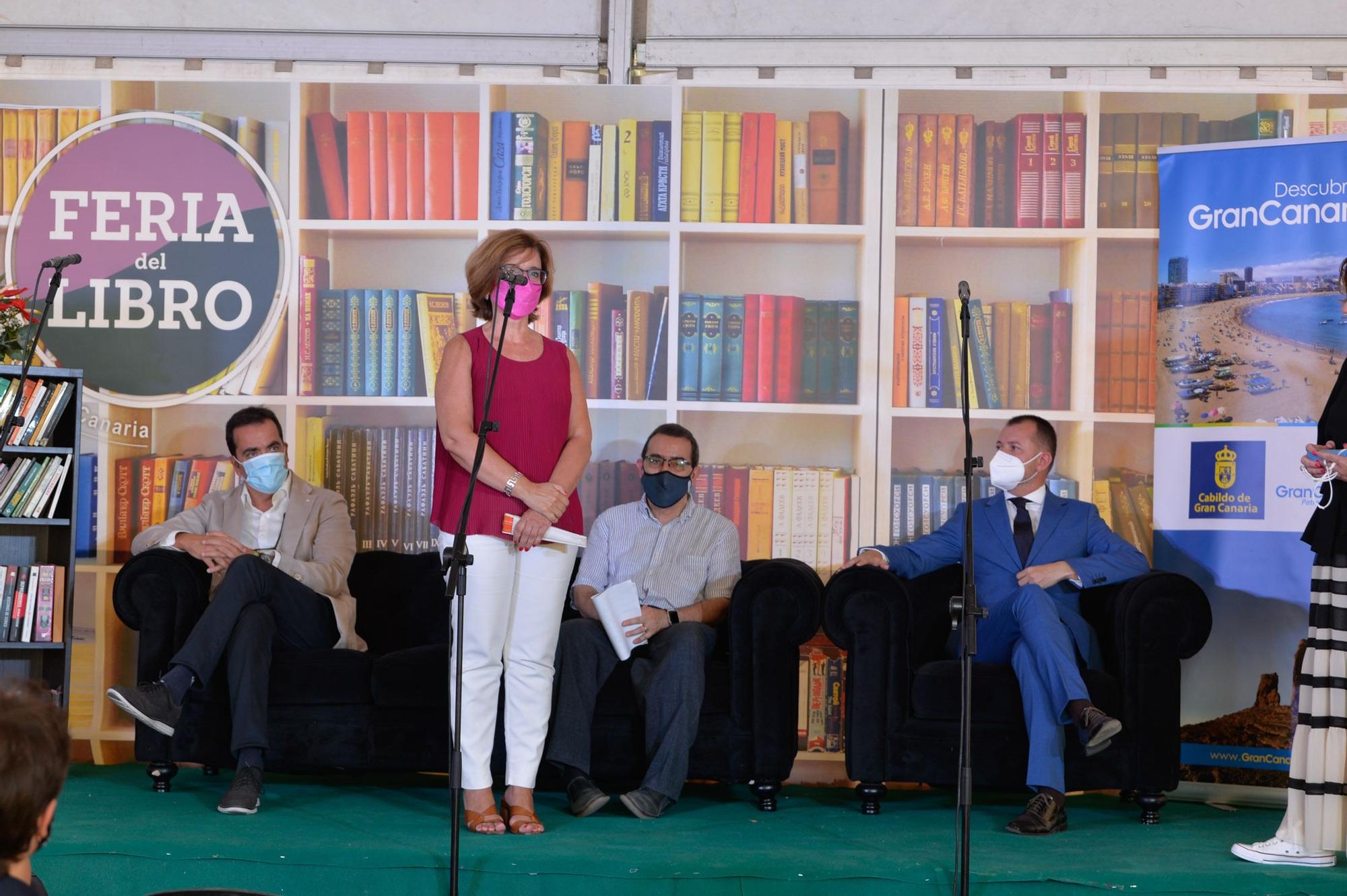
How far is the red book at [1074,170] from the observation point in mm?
4527

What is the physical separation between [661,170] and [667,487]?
1.19 meters

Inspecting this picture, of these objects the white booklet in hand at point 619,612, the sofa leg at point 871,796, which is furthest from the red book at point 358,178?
the sofa leg at point 871,796

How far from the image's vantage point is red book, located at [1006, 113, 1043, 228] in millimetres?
4539

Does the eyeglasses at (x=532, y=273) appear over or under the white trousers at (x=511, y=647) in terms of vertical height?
over

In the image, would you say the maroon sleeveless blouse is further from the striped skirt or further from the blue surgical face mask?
the striped skirt

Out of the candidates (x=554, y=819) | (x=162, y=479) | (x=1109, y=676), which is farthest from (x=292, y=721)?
(x=1109, y=676)

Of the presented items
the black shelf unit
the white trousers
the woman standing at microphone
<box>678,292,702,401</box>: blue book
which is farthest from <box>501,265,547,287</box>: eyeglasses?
the black shelf unit

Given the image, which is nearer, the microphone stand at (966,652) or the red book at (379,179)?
the microphone stand at (966,652)

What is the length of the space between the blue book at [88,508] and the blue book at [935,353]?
9.46 feet

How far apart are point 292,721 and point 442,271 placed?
178cm

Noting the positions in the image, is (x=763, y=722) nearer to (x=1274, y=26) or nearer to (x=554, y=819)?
(x=554, y=819)

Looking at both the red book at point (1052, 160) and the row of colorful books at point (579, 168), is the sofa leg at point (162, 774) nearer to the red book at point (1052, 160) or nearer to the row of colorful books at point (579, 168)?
the row of colorful books at point (579, 168)

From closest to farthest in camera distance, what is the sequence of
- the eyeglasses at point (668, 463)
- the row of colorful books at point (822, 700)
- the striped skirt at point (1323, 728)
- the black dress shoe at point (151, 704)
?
the striped skirt at point (1323, 728)
the black dress shoe at point (151, 704)
the eyeglasses at point (668, 463)
the row of colorful books at point (822, 700)

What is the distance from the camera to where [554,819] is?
11.5ft
